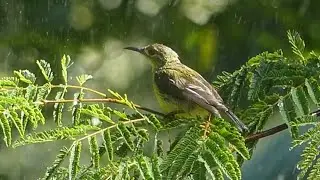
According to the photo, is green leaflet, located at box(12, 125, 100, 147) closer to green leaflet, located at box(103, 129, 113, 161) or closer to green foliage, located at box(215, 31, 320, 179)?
green leaflet, located at box(103, 129, 113, 161)

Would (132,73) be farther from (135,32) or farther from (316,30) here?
(316,30)

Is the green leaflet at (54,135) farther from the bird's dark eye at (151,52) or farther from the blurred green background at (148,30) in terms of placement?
the blurred green background at (148,30)

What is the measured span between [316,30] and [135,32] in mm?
1476

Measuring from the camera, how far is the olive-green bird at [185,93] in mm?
2590

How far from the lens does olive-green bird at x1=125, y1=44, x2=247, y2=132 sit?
2.59 metres

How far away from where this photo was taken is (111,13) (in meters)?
6.39

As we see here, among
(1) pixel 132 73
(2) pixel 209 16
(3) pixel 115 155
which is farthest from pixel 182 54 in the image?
(3) pixel 115 155

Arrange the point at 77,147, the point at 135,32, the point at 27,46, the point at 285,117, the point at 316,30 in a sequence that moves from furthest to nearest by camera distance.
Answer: the point at 135,32 → the point at 27,46 → the point at 316,30 → the point at 285,117 → the point at 77,147

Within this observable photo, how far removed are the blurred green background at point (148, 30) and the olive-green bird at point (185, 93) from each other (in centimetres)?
257

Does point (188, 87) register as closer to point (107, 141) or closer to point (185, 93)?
point (185, 93)

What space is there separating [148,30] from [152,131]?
4354 millimetres

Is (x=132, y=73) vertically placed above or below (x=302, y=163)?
below

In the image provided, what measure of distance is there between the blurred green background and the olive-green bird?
8.42 feet

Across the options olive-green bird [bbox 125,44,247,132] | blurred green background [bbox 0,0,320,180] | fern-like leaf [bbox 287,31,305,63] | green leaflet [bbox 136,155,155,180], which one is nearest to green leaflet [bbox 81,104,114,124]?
green leaflet [bbox 136,155,155,180]
